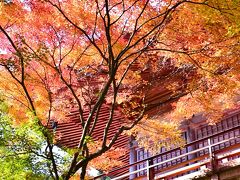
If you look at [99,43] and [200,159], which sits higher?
[99,43]

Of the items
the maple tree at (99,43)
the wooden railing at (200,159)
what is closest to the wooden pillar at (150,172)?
the wooden railing at (200,159)

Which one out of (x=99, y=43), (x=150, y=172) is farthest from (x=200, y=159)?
(x=99, y=43)

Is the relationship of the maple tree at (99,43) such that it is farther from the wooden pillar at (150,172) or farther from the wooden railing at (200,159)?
the wooden pillar at (150,172)

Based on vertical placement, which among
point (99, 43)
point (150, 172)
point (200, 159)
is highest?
point (99, 43)

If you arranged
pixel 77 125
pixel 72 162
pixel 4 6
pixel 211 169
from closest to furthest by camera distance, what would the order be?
pixel 72 162 < pixel 211 169 < pixel 4 6 < pixel 77 125

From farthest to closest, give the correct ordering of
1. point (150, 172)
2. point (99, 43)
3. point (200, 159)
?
point (99, 43), point (150, 172), point (200, 159)

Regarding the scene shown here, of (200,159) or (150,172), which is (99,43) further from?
(200,159)

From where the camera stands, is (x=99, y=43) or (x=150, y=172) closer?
(x=150, y=172)

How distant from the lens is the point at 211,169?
33.3 feet

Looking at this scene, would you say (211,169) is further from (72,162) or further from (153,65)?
(153,65)

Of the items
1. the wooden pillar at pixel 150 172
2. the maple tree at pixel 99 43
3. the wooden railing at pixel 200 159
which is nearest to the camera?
the wooden railing at pixel 200 159

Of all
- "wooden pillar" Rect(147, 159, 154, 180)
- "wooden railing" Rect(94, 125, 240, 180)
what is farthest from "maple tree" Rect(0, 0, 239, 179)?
"wooden pillar" Rect(147, 159, 154, 180)

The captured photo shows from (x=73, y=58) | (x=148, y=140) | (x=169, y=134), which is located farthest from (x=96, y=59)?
(x=148, y=140)

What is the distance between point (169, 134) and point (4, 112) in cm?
613
